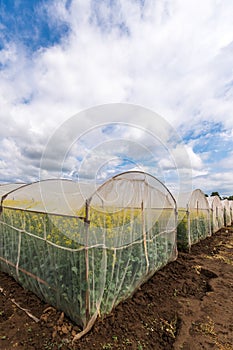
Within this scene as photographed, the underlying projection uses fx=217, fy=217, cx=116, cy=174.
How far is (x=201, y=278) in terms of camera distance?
211 inches

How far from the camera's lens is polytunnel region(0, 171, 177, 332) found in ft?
9.88

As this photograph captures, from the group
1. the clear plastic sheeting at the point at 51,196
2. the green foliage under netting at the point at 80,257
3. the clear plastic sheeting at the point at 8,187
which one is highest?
the clear plastic sheeting at the point at 8,187

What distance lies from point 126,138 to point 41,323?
3537 mm

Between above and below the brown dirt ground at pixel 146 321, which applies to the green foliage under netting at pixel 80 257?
above

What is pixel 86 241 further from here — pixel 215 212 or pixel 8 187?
pixel 215 212

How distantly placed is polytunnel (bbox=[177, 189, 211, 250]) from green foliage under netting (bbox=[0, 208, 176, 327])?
10.6 ft

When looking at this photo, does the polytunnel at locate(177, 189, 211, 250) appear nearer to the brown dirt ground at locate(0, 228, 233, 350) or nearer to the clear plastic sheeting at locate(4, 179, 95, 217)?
the brown dirt ground at locate(0, 228, 233, 350)

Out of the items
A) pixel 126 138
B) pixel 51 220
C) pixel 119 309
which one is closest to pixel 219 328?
pixel 119 309

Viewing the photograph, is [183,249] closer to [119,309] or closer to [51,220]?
[119,309]

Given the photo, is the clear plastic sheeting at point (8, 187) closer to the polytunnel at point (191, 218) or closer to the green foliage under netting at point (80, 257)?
the green foliage under netting at point (80, 257)

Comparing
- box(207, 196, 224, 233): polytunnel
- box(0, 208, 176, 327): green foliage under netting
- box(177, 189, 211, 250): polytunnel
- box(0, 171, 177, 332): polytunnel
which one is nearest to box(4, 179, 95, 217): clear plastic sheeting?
box(0, 171, 177, 332): polytunnel

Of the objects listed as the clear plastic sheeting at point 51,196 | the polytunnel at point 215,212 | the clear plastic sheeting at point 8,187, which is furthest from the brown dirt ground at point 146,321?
the polytunnel at point 215,212

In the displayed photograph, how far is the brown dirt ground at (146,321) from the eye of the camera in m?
2.88

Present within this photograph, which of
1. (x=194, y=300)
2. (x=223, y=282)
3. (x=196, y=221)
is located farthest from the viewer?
(x=196, y=221)
